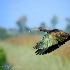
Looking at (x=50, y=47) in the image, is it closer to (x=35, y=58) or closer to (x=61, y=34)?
(x=61, y=34)

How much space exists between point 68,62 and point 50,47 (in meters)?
5.39

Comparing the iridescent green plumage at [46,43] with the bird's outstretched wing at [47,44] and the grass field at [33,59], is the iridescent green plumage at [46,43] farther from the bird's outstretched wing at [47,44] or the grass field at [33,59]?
the grass field at [33,59]

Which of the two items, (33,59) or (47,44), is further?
(33,59)

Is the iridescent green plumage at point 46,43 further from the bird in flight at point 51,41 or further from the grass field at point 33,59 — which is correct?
the grass field at point 33,59

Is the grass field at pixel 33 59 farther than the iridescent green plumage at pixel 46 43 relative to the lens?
Yes

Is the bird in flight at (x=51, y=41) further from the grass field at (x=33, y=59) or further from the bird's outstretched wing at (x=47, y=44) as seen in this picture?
the grass field at (x=33, y=59)

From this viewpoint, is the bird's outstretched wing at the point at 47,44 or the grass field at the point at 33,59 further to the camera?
the grass field at the point at 33,59

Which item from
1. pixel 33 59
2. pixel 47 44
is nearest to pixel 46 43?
pixel 47 44

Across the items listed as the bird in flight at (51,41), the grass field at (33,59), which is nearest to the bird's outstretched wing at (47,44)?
the bird in flight at (51,41)

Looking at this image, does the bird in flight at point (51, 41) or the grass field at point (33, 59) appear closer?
the bird in flight at point (51, 41)

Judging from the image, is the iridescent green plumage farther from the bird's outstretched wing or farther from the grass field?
the grass field

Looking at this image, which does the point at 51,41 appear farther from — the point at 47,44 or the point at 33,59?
the point at 33,59

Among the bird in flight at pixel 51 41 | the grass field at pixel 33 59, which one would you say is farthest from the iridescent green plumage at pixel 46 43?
the grass field at pixel 33 59

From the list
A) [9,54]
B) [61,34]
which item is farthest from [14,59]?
[61,34]
